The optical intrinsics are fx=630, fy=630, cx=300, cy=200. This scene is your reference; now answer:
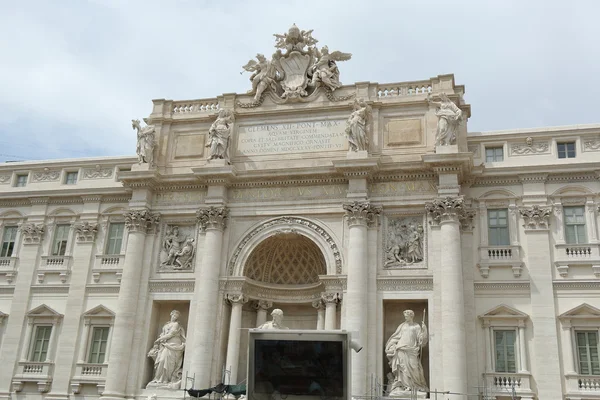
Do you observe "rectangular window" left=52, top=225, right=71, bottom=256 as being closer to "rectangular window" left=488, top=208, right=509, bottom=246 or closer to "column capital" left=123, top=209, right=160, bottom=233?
"column capital" left=123, top=209, right=160, bottom=233

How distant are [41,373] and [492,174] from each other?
22.1 meters

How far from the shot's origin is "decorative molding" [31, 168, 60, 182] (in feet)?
108

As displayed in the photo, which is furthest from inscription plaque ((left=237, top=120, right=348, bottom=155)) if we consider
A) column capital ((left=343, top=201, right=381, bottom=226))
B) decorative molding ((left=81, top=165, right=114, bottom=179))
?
decorative molding ((left=81, top=165, right=114, bottom=179))

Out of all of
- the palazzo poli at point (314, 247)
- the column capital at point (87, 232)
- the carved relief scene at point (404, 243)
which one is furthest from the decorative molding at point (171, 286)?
the carved relief scene at point (404, 243)

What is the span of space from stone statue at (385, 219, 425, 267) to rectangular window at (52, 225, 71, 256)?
52.7ft

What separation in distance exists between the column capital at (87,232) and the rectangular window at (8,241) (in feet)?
13.0

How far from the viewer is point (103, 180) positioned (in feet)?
105

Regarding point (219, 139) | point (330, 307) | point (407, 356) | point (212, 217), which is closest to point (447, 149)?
point (330, 307)

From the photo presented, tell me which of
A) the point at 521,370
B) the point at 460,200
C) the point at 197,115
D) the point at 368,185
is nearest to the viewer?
the point at 521,370

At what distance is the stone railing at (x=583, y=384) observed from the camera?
23016 mm

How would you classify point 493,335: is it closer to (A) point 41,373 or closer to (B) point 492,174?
(B) point 492,174

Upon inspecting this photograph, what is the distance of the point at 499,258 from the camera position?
25.6 m

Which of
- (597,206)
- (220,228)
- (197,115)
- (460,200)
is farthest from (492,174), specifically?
(197,115)

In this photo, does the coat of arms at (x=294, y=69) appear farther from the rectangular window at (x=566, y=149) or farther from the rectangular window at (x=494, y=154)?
the rectangular window at (x=566, y=149)
